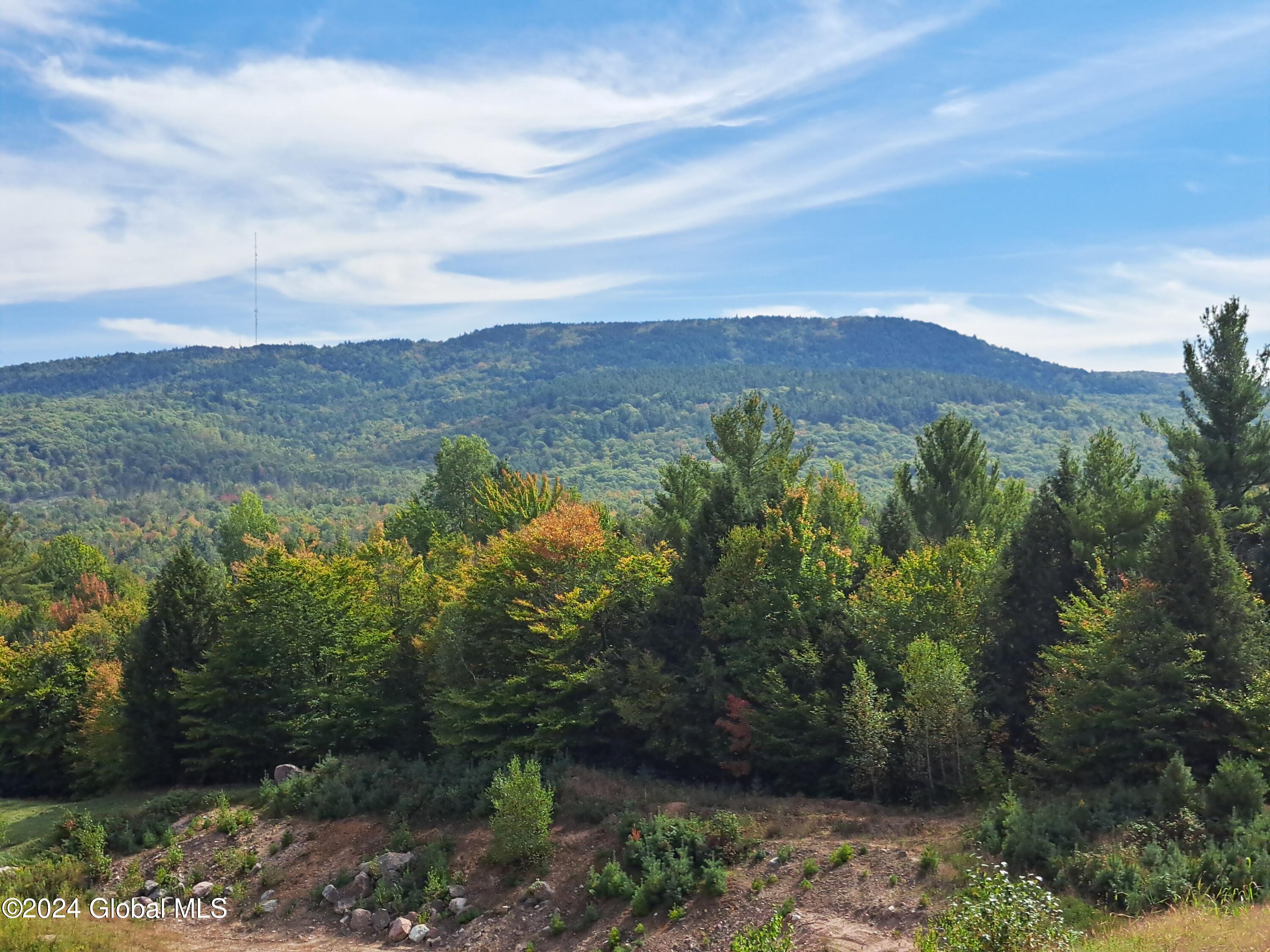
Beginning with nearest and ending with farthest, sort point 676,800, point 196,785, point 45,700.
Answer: point 676,800, point 196,785, point 45,700

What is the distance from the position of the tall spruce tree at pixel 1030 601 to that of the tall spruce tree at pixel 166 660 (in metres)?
35.6

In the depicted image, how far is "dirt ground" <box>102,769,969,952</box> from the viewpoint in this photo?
2462cm

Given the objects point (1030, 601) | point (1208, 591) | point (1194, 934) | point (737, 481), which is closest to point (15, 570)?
point (737, 481)

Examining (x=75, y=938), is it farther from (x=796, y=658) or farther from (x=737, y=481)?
(x=737, y=481)

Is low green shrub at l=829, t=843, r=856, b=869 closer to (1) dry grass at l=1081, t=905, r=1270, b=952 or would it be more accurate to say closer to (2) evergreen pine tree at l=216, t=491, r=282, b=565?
(1) dry grass at l=1081, t=905, r=1270, b=952

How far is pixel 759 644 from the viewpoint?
120 ft

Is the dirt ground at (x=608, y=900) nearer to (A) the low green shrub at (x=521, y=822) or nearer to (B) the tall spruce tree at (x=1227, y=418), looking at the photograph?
(A) the low green shrub at (x=521, y=822)

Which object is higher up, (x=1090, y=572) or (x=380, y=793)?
(x=1090, y=572)

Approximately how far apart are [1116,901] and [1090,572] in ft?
54.6

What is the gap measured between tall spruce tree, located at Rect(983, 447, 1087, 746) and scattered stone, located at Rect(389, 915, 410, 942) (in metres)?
21.2

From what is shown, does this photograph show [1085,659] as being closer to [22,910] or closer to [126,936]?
[126,936]

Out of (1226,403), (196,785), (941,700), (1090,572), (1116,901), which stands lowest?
(196,785)

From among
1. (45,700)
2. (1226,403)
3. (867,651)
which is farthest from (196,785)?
(1226,403)

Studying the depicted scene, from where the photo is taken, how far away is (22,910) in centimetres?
2720
